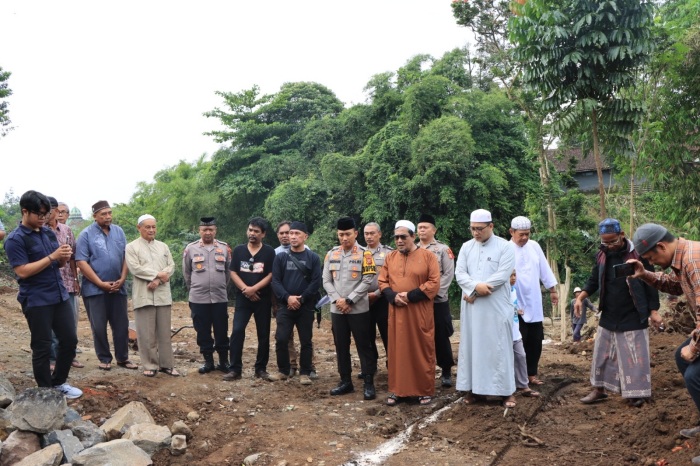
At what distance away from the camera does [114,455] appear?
4926mm

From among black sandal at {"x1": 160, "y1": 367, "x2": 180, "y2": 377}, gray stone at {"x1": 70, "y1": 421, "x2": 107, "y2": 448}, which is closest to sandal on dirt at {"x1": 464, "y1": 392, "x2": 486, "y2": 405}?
black sandal at {"x1": 160, "y1": 367, "x2": 180, "y2": 377}

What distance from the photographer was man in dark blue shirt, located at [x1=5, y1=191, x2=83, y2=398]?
575cm

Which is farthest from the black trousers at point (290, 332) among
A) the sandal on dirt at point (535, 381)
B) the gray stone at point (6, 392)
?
the gray stone at point (6, 392)

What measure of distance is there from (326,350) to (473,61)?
48.5 ft

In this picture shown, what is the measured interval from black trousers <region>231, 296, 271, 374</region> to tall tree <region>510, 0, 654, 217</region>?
581 centimetres

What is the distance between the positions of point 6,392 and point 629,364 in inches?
240

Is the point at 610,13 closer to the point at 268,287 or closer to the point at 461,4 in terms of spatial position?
the point at 268,287

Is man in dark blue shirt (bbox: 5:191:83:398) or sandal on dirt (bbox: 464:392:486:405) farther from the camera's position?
sandal on dirt (bbox: 464:392:486:405)

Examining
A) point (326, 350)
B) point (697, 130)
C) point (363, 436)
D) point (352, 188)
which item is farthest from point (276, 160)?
point (363, 436)

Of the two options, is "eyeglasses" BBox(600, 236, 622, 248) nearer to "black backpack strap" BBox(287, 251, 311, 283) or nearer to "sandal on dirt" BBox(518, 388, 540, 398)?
"sandal on dirt" BBox(518, 388, 540, 398)

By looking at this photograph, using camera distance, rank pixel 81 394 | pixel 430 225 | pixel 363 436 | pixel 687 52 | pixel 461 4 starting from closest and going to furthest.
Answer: pixel 363 436
pixel 81 394
pixel 430 225
pixel 687 52
pixel 461 4

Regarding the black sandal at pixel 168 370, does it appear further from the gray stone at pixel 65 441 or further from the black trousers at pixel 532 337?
the black trousers at pixel 532 337

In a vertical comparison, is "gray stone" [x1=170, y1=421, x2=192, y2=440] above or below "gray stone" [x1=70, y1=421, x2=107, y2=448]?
below

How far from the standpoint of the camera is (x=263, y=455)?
525 cm
